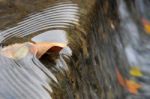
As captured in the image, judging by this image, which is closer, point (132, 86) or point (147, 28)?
point (132, 86)

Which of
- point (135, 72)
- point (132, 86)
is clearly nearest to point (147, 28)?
point (135, 72)

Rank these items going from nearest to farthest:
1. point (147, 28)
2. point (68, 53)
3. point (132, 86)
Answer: point (68, 53) < point (132, 86) < point (147, 28)

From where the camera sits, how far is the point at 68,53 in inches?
71.8

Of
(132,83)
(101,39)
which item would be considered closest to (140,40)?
(132,83)

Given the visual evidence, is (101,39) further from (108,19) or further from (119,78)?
(119,78)

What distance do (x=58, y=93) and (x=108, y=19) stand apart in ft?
3.55

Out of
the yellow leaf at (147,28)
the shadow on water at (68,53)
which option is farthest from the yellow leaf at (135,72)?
the yellow leaf at (147,28)

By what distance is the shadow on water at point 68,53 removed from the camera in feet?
5.35

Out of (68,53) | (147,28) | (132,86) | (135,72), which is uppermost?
(147,28)

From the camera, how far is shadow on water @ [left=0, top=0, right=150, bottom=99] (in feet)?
5.35

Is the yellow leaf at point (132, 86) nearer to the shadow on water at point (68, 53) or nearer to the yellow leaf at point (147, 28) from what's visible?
the shadow on water at point (68, 53)

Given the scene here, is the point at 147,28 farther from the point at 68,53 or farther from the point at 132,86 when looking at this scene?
the point at 68,53

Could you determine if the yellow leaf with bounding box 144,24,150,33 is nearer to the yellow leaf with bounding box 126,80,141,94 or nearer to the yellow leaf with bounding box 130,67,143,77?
the yellow leaf with bounding box 130,67,143,77

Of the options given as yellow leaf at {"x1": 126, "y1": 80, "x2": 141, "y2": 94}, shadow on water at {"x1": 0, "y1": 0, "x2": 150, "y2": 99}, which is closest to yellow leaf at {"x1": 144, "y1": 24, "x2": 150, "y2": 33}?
shadow on water at {"x1": 0, "y1": 0, "x2": 150, "y2": 99}
